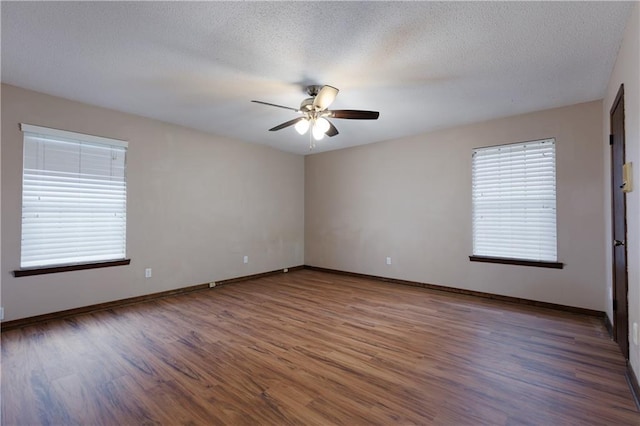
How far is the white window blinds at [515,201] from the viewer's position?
3.80 m

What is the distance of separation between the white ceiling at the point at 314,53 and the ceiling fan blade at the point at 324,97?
183 millimetres

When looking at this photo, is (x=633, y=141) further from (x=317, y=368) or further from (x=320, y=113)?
(x=317, y=368)

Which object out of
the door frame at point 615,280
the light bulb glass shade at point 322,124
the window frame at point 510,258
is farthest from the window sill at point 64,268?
the door frame at point 615,280

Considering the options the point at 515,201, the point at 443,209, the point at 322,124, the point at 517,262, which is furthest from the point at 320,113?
the point at 517,262

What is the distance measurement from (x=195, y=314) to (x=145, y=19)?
2.98 m

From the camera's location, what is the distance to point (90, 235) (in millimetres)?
3686

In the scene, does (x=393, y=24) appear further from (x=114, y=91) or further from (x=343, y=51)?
(x=114, y=91)

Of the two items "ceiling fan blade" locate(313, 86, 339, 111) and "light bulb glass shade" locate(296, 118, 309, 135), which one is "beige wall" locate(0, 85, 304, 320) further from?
"ceiling fan blade" locate(313, 86, 339, 111)

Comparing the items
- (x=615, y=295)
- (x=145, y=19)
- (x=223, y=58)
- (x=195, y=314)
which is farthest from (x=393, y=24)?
(x=195, y=314)

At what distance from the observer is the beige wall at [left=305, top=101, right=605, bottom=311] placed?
355cm

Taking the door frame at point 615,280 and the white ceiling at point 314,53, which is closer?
the white ceiling at point 314,53

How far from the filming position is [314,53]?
2.46m

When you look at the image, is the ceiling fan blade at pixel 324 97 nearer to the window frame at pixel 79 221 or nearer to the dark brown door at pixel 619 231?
the dark brown door at pixel 619 231

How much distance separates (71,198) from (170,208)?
1155 millimetres
